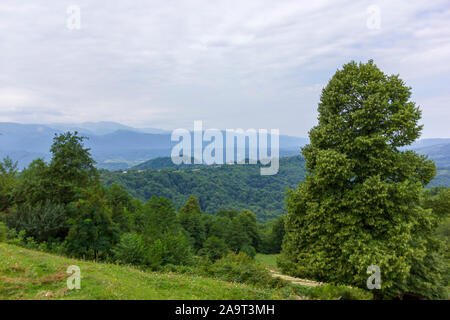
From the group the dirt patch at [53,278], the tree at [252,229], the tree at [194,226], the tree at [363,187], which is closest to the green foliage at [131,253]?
the dirt patch at [53,278]

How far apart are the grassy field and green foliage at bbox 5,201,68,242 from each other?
1208 cm

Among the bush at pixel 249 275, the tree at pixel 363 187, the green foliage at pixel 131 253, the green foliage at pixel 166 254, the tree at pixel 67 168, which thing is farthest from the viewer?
the tree at pixel 67 168

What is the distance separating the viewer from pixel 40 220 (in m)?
24.0

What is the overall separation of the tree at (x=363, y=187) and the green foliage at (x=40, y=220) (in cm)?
2178

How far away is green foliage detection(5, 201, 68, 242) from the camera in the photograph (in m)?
23.8

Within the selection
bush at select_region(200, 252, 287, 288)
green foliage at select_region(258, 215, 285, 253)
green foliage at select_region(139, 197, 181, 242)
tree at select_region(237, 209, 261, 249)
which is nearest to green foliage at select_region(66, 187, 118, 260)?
bush at select_region(200, 252, 287, 288)

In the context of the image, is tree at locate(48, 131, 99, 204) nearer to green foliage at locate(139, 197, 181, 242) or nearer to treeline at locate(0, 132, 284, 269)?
treeline at locate(0, 132, 284, 269)

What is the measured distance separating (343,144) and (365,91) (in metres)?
3.67


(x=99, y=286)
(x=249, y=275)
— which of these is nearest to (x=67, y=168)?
(x=99, y=286)

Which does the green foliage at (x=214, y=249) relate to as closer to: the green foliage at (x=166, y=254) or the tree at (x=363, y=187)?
the green foliage at (x=166, y=254)

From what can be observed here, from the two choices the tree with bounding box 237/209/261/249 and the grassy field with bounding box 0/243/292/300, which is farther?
the tree with bounding box 237/209/261/249

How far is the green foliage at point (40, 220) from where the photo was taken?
23828 millimetres
